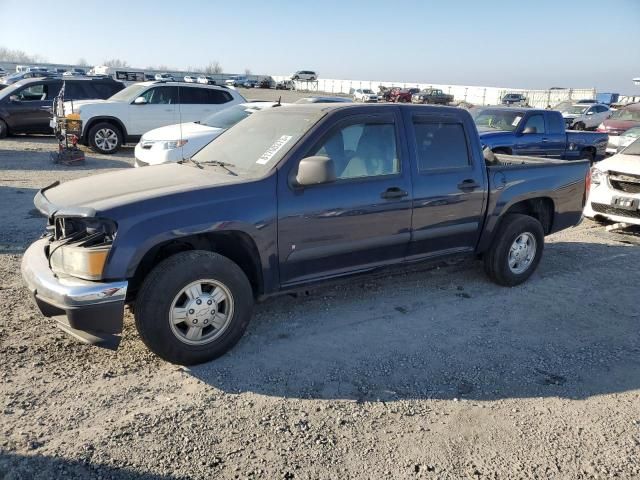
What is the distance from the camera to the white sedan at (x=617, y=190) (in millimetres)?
7480

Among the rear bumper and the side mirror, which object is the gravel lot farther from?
the side mirror

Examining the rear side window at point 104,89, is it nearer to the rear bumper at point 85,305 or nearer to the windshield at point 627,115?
the rear bumper at point 85,305

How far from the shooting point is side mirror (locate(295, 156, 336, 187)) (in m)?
3.85

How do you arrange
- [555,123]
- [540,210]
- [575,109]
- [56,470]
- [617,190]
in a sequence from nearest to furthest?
[56,470], [540,210], [617,190], [555,123], [575,109]

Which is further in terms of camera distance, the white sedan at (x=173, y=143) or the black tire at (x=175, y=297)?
the white sedan at (x=173, y=143)

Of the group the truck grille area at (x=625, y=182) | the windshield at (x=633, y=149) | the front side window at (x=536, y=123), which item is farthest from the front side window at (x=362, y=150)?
the front side window at (x=536, y=123)

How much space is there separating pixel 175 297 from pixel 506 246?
3.33 m

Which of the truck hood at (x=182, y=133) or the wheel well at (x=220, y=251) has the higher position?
the truck hood at (x=182, y=133)

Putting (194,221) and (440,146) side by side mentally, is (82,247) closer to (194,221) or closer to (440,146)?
(194,221)

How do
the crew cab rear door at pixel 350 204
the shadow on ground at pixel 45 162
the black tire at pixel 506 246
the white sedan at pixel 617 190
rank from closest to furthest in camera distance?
the crew cab rear door at pixel 350 204 → the black tire at pixel 506 246 → the white sedan at pixel 617 190 → the shadow on ground at pixel 45 162

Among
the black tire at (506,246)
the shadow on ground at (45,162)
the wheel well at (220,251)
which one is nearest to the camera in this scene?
the wheel well at (220,251)

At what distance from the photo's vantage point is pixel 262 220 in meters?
3.81

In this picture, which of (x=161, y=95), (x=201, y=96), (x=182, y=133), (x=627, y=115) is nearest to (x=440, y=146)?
(x=182, y=133)

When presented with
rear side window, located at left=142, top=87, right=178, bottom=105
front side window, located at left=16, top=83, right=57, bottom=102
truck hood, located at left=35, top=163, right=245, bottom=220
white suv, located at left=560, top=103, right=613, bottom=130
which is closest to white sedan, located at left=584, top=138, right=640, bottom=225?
truck hood, located at left=35, top=163, right=245, bottom=220
